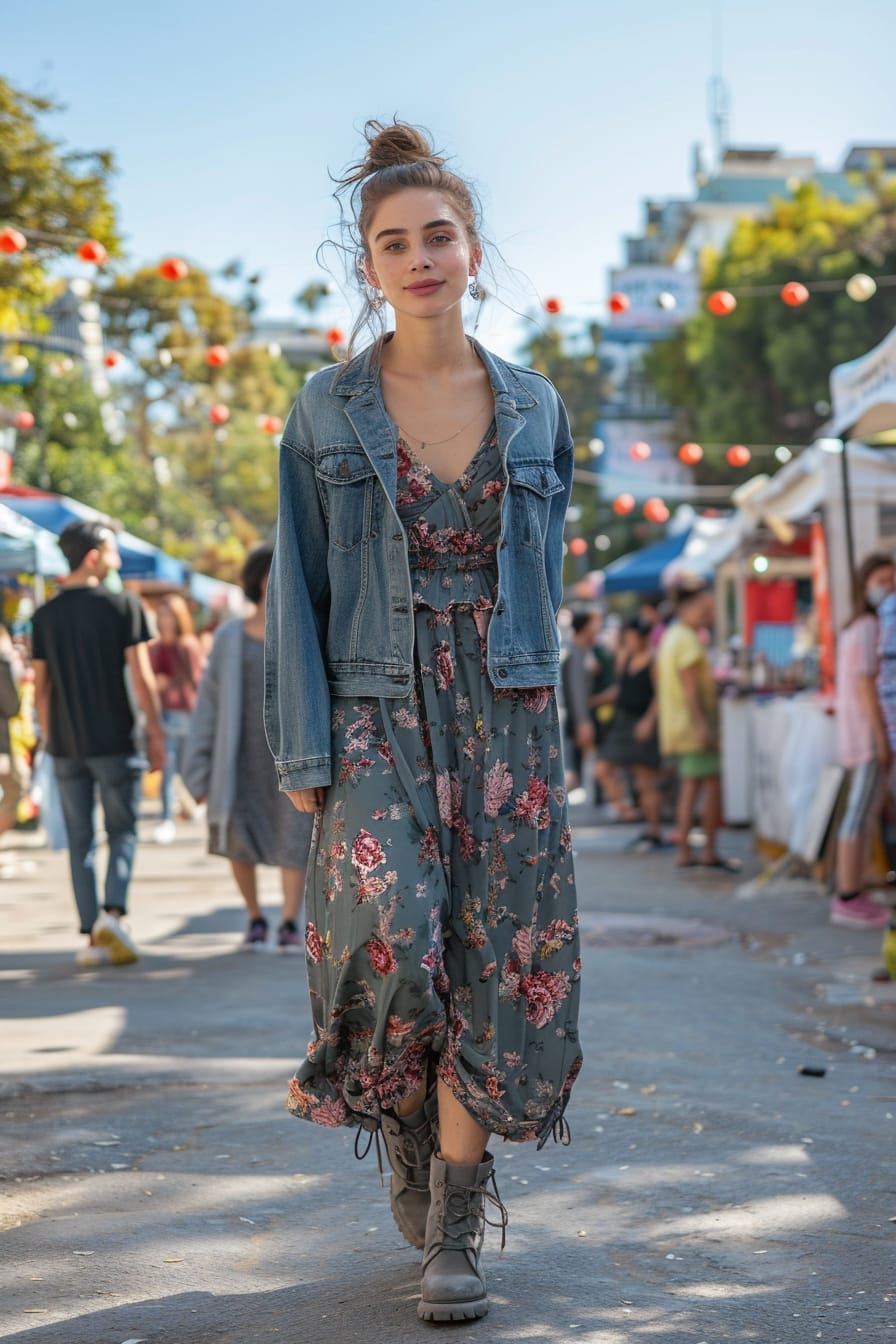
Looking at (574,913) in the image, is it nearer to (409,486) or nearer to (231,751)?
(409,486)

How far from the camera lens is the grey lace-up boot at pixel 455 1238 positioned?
10.9 ft

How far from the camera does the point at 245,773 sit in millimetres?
8219

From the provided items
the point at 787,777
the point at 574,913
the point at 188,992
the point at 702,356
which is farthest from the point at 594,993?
the point at 702,356

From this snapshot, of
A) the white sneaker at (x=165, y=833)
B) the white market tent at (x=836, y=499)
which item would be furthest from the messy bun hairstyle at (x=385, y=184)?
the white sneaker at (x=165, y=833)

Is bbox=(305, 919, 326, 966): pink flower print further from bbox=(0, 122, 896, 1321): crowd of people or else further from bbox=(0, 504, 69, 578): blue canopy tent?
bbox=(0, 504, 69, 578): blue canopy tent

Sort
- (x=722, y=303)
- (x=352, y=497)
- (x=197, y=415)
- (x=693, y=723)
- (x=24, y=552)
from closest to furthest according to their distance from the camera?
1. (x=352, y=497)
2. (x=693, y=723)
3. (x=24, y=552)
4. (x=722, y=303)
5. (x=197, y=415)

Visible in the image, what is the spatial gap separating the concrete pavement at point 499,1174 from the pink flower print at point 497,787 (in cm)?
93

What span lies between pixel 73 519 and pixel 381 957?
13216 mm

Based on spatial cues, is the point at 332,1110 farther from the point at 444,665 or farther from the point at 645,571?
the point at 645,571

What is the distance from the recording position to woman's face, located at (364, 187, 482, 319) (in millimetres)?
3566

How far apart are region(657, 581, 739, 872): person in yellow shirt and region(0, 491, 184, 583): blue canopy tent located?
4447 mm

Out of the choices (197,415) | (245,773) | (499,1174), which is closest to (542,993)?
(499,1174)

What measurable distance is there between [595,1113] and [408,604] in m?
2.17

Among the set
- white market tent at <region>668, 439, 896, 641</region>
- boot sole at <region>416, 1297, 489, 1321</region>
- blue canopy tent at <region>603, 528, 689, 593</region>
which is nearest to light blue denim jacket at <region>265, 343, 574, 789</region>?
boot sole at <region>416, 1297, 489, 1321</region>
